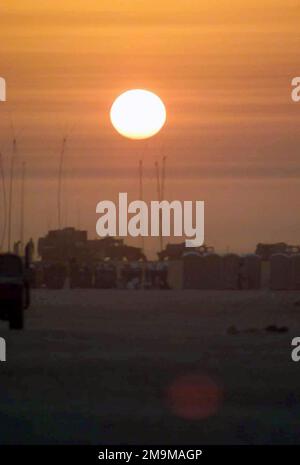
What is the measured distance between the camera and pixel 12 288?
1752cm

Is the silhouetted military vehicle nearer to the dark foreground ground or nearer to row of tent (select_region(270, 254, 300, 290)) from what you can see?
the dark foreground ground

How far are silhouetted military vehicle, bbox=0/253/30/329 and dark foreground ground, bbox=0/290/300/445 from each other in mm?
555

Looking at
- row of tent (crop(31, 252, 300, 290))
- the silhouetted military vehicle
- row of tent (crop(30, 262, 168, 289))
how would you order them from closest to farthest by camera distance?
1. the silhouetted military vehicle
2. row of tent (crop(30, 262, 168, 289))
3. row of tent (crop(31, 252, 300, 290))

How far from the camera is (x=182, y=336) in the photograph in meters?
21.7

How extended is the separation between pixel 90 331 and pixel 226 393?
30.8ft

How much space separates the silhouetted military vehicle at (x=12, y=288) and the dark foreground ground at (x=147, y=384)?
1.82 feet

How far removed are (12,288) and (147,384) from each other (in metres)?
3.91

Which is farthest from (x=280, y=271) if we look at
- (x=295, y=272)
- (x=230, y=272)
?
(x=230, y=272)

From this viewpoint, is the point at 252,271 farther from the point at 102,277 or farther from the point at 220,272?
the point at 102,277

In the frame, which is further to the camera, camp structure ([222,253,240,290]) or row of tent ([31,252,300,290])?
camp structure ([222,253,240,290])

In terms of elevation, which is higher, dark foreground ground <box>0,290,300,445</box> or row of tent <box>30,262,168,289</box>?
row of tent <box>30,262,168,289</box>

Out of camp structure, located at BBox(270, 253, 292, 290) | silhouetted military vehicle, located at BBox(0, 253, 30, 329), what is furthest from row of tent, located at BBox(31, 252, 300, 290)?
silhouetted military vehicle, located at BBox(0, 253, 30, 329)

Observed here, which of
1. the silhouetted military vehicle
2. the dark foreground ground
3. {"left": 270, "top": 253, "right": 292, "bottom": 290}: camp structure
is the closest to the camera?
the dark foreground ground

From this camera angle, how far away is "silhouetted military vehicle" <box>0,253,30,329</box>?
17500 mm
